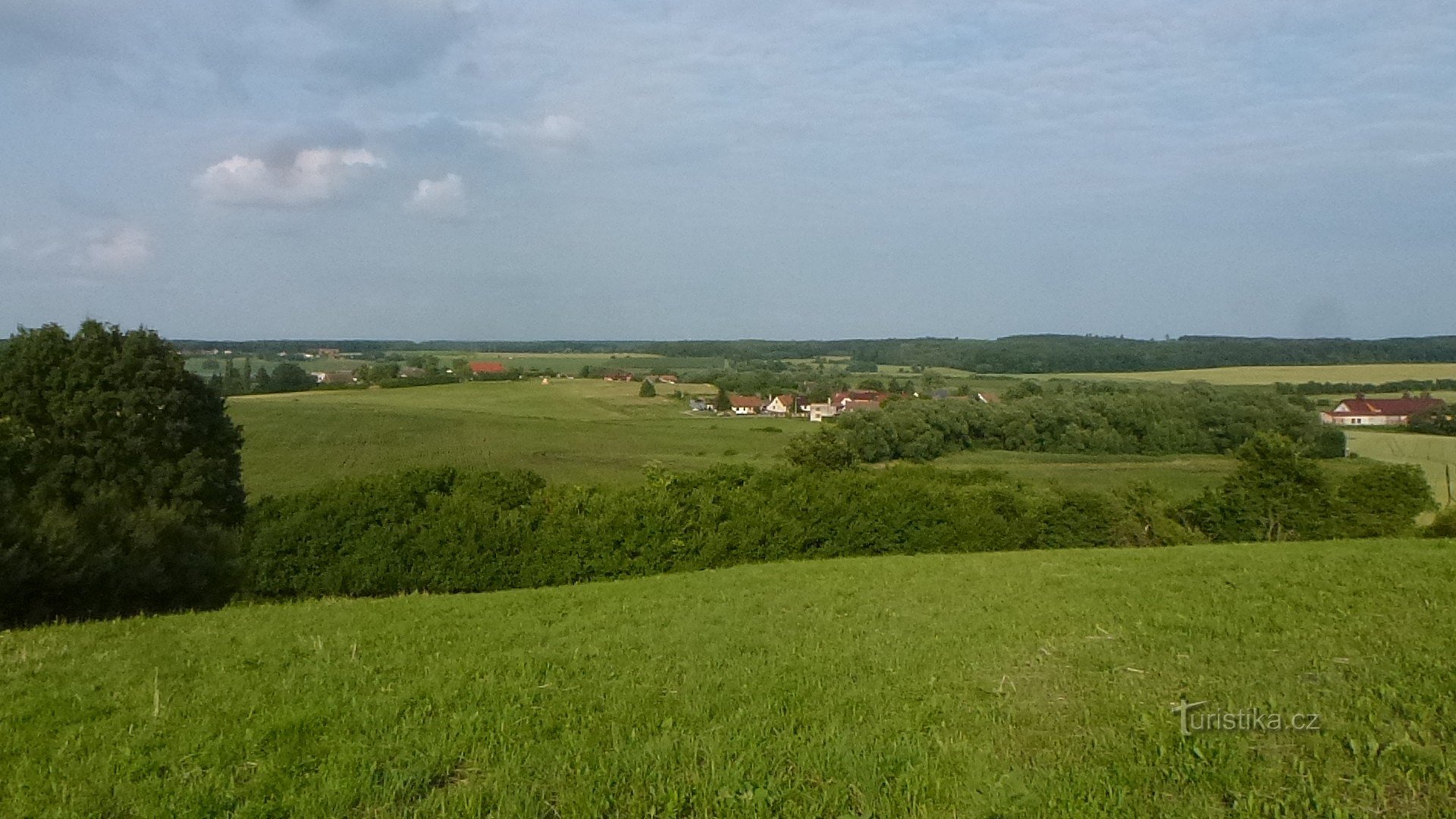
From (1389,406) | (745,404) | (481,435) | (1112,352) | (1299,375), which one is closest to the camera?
(1389,406)

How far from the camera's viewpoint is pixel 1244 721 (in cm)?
450

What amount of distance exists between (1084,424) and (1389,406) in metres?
16.2

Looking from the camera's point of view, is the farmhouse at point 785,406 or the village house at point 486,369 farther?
the village house at point 486,369

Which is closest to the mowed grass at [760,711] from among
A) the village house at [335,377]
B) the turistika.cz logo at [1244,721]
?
the turistika.cz logo at [1244,721]

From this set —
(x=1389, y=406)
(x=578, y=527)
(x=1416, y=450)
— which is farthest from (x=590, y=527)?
(x=1389, y=406)

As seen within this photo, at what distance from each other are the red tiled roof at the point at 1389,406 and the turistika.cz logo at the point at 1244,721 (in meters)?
53.7

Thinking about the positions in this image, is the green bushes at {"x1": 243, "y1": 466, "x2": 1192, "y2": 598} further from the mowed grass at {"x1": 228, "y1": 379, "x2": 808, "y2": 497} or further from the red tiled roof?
the red tiled roof

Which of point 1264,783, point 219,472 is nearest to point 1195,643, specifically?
point 1264,783

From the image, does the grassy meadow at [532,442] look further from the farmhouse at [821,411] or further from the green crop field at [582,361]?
the green crop field at [582,361]

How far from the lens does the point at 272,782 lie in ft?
13.7

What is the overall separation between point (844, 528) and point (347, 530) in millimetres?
9632

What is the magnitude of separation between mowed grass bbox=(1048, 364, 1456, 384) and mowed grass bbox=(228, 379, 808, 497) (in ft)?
88.0

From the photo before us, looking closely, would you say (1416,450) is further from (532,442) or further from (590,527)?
(532,442)

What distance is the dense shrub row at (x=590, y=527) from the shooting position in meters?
16.2
